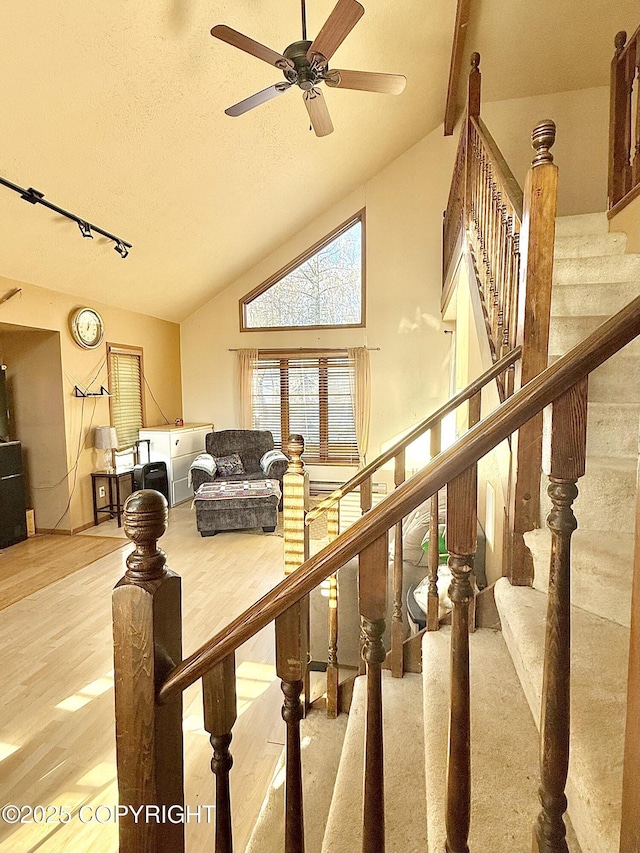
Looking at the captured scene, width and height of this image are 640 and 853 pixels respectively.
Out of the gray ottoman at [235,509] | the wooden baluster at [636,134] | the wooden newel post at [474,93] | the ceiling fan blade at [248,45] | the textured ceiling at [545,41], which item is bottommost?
the gray ottoman at [235,509]

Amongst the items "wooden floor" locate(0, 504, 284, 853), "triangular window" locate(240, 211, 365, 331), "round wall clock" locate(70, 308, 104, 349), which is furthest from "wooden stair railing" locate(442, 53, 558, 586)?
"round wall clock" locate(70, 308, 104, 349)

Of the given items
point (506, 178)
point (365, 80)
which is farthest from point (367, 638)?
point (365, 80)

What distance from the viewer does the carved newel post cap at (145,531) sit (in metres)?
0.73

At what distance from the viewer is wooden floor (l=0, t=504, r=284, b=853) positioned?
1811 millimetres

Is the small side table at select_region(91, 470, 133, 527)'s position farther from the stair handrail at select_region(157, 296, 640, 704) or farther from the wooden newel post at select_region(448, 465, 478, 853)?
the wooden newel post at select_region(448, 465, 478, 853)

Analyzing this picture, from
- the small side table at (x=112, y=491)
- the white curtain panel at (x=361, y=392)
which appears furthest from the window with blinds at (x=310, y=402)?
the small side table at (x=112, y=491)

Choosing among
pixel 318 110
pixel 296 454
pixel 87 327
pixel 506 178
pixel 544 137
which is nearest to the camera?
pixel 544 137

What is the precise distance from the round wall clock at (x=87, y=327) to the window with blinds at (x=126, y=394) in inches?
11.3

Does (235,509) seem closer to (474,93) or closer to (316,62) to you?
(316,62)

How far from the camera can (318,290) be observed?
6695 millimetres

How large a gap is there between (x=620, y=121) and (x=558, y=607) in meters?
3.07

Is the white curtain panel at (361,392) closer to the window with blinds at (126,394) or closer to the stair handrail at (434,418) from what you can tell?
the window with blinds at (126,394)

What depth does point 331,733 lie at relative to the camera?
2.06 m

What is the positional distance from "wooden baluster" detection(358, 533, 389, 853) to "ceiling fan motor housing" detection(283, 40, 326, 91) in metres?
2.65
